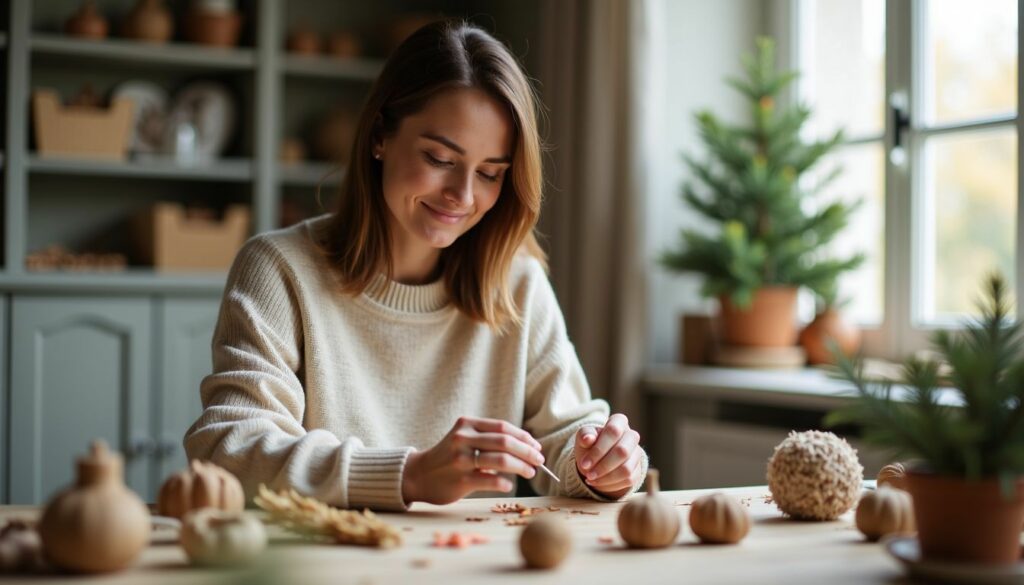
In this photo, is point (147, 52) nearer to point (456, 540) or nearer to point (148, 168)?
point (148, 168)

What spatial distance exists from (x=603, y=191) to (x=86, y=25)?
1.68 meters

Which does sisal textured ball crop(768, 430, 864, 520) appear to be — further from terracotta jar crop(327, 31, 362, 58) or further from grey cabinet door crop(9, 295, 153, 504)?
terracotta jar crop(327, 31, 362, 58)

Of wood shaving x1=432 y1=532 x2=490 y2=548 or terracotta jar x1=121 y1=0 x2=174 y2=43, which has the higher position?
terracotta jar x1=121 y1=0 x2=174 y2=43

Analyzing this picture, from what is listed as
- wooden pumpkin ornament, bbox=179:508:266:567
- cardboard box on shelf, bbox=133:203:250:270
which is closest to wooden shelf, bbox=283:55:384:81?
cardboard box on shelf, bbox=133:203:250:270

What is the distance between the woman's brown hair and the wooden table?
658mm

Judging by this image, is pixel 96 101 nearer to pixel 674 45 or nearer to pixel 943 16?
pixel 674 45

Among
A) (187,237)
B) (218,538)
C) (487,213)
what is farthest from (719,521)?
(187,237)

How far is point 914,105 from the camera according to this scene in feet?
9.09

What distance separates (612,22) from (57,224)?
6.30ft

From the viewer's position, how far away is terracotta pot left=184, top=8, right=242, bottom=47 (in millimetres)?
3535

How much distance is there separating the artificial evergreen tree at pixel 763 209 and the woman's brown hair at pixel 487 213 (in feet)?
3.57

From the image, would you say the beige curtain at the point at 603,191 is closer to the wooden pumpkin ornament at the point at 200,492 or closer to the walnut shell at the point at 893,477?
the walnut shell at the point at 893,477

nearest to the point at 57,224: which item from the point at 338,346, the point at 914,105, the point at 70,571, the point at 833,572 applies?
the point at 338,346

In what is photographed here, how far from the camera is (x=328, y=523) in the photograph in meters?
1.04
